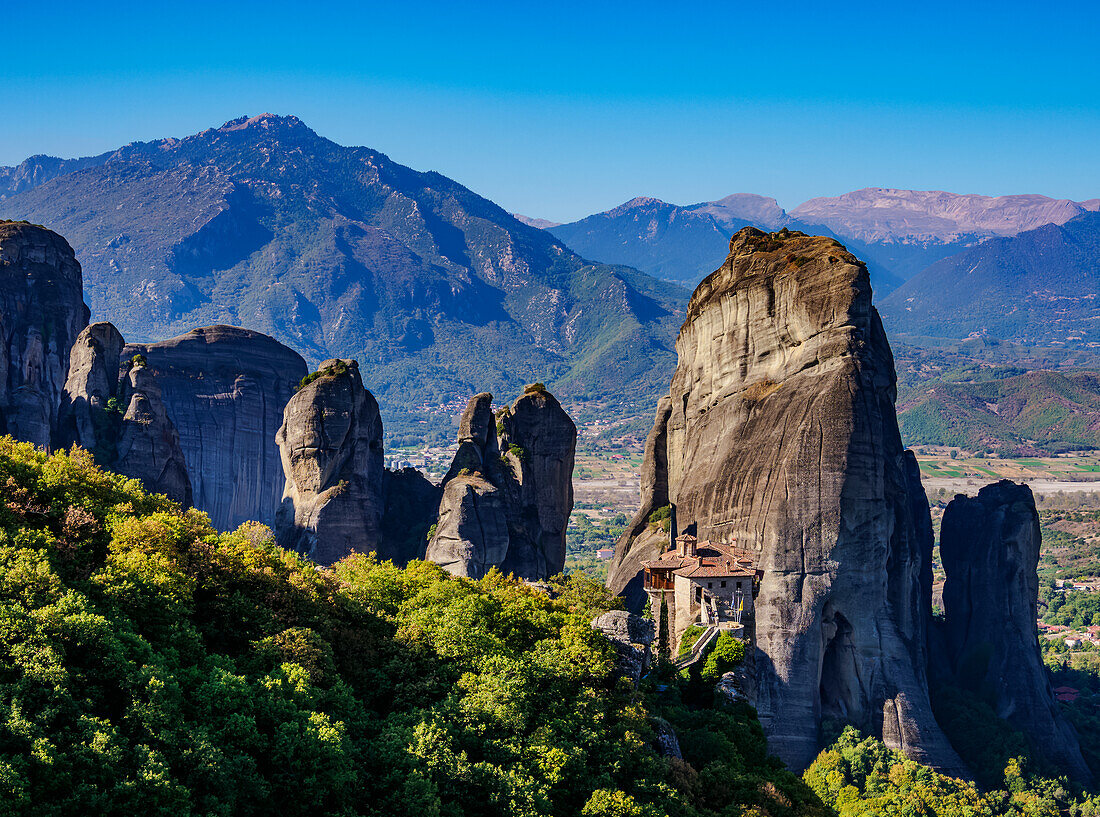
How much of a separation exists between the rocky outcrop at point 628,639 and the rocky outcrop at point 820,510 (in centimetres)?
2220

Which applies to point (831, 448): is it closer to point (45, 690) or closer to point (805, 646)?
point (805, 646)

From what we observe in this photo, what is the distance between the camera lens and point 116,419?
85688mm

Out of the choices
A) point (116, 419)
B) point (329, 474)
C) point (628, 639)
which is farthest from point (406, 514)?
point (628, 639)

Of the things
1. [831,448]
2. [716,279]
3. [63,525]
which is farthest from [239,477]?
[63,525]

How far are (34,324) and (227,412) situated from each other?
30867 mm

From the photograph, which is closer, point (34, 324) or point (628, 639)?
point (628, 639)

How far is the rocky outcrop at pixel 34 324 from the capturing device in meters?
77.9

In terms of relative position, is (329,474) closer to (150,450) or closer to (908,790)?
(150,450)

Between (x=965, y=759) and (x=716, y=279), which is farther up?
(x=716, y=279)

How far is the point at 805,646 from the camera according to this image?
218ft

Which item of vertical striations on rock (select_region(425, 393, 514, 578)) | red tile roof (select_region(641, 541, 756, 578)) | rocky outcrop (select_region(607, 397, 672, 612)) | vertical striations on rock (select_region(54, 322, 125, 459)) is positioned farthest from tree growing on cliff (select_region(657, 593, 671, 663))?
vertical striations on rock (select_region(54, 322, 125, 459))

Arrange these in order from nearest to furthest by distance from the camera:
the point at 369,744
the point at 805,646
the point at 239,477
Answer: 1. the point at 369,744
2. the point at 805,646
3. the point at 239,477

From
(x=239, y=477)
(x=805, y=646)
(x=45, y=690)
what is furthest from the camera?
(x=239, y=477)

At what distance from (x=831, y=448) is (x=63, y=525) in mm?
47669
